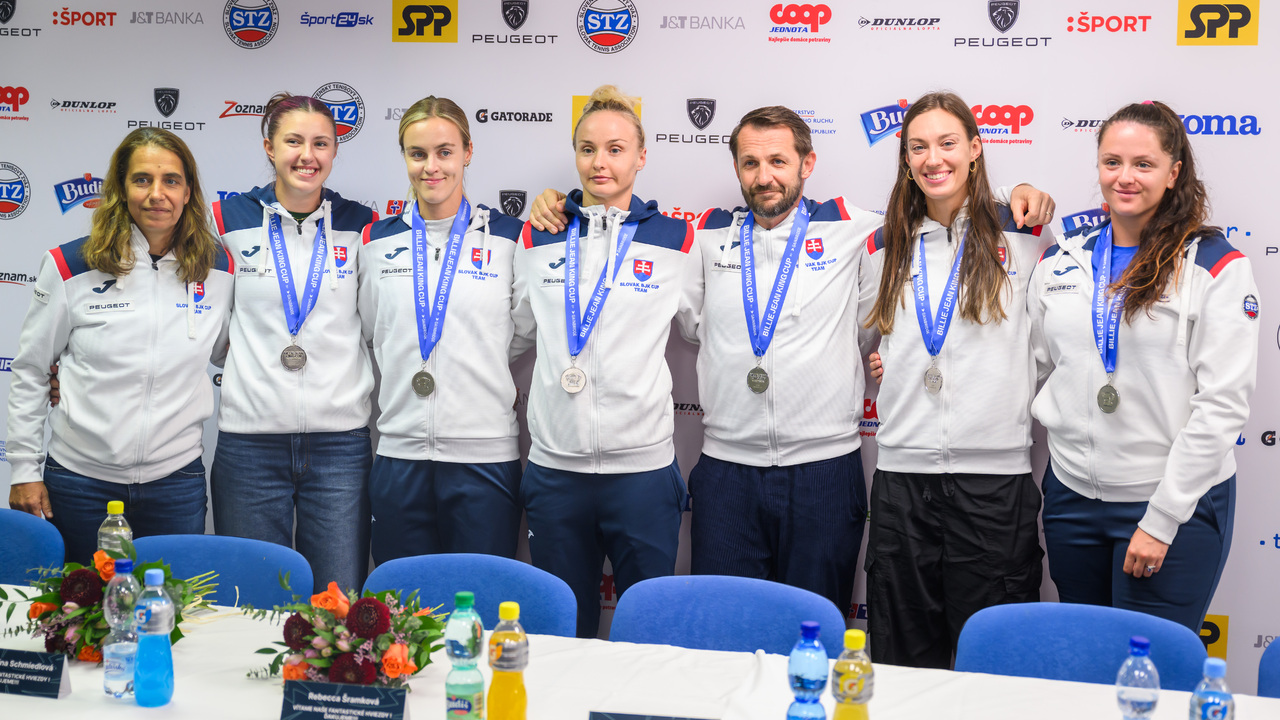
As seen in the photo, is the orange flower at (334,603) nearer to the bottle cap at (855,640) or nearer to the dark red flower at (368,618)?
the dark red flower at (368,618)

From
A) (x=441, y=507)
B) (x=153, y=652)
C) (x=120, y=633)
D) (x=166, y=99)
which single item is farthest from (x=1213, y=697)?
Answer: (x=166, y=99)

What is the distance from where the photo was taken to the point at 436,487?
345cm

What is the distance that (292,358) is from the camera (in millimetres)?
3420

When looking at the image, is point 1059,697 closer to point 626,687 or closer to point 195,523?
point 626,687

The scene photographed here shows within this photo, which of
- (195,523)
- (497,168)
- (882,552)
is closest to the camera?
(882,552)

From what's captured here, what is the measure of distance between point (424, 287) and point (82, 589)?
5.57 feet

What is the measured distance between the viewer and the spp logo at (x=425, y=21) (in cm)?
391

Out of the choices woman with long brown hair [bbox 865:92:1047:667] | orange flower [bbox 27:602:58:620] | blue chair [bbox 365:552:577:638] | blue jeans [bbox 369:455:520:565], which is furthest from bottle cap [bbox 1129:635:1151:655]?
blue jeans [bbox 369:455:520:565]

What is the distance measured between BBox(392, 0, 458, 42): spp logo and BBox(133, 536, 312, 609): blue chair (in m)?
2.26

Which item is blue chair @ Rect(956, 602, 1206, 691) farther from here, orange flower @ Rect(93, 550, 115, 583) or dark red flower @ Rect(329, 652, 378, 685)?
orange flower @ Rect(93, 550, 115, 583)

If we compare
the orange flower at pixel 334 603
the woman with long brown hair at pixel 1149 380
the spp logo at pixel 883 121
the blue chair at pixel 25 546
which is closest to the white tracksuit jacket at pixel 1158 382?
the woman with long brown hair at pixel 1149 380

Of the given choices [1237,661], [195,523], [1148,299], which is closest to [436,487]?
[195,523]

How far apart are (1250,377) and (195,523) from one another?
11.6 ft

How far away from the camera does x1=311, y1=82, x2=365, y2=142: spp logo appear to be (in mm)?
3977
